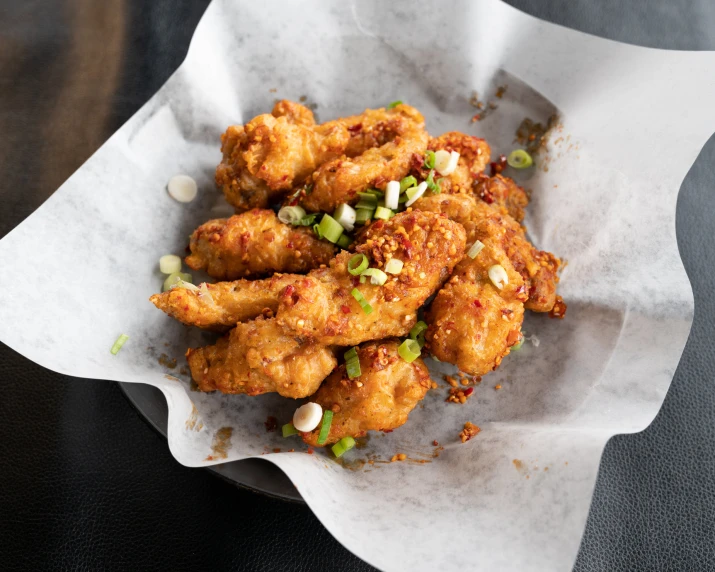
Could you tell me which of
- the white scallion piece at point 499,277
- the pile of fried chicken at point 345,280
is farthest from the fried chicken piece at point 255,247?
the white scallion piece at point 499,277

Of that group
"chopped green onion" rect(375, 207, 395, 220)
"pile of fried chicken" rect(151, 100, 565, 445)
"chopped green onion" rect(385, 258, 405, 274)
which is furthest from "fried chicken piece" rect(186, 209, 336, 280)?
"chopped green onion" rect(385, 258, 405, 274)

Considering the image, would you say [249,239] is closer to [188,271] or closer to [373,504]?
[188,271]

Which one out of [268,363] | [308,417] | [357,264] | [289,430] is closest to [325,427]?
[308,417]

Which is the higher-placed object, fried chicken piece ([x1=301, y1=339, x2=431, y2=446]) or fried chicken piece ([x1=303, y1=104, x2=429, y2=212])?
fried chicken piece ([x1=303, y1=104, x2=429, y2=212])

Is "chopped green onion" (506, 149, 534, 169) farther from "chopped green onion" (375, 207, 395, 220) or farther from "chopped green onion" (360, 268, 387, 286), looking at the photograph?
"chopped green onion" (360, 268, 387, 286)

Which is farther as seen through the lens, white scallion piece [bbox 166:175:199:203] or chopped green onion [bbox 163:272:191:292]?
white scallion piece [bbox 166:175:199:203]

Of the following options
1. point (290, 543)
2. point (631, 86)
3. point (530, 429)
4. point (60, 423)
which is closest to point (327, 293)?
point (530, 429)
